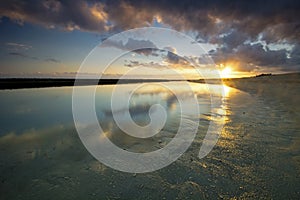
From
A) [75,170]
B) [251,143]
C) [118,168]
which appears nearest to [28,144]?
[75,170]

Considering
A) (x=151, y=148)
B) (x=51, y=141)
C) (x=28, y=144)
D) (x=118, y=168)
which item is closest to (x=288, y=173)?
(x=151, y=148)

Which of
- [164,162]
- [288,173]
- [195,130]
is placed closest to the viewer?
[288,173]

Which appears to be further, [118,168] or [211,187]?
[118,168]

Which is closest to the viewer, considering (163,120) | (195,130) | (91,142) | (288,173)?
(288,173)

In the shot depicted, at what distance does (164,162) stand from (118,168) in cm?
133

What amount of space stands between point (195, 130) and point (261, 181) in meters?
4.18

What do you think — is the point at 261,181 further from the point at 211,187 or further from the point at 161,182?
the point at 161,182

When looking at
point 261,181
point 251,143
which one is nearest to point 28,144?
point 261,181

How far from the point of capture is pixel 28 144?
21.9ft

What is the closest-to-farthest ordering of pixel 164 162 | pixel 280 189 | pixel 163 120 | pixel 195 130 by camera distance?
pixel 280 189 < pixel 164 162 < pixel 195 130 < pixel 163 120

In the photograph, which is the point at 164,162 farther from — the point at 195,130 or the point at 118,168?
the point at 195,130

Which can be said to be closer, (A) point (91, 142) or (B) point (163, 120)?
(A) point (91, 142)

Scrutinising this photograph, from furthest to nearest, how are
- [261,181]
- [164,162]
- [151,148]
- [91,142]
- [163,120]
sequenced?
[163,120] < [91,142] < [151,148] < [164,162] < [261,181]

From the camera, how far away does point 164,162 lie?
5320 millimetres
